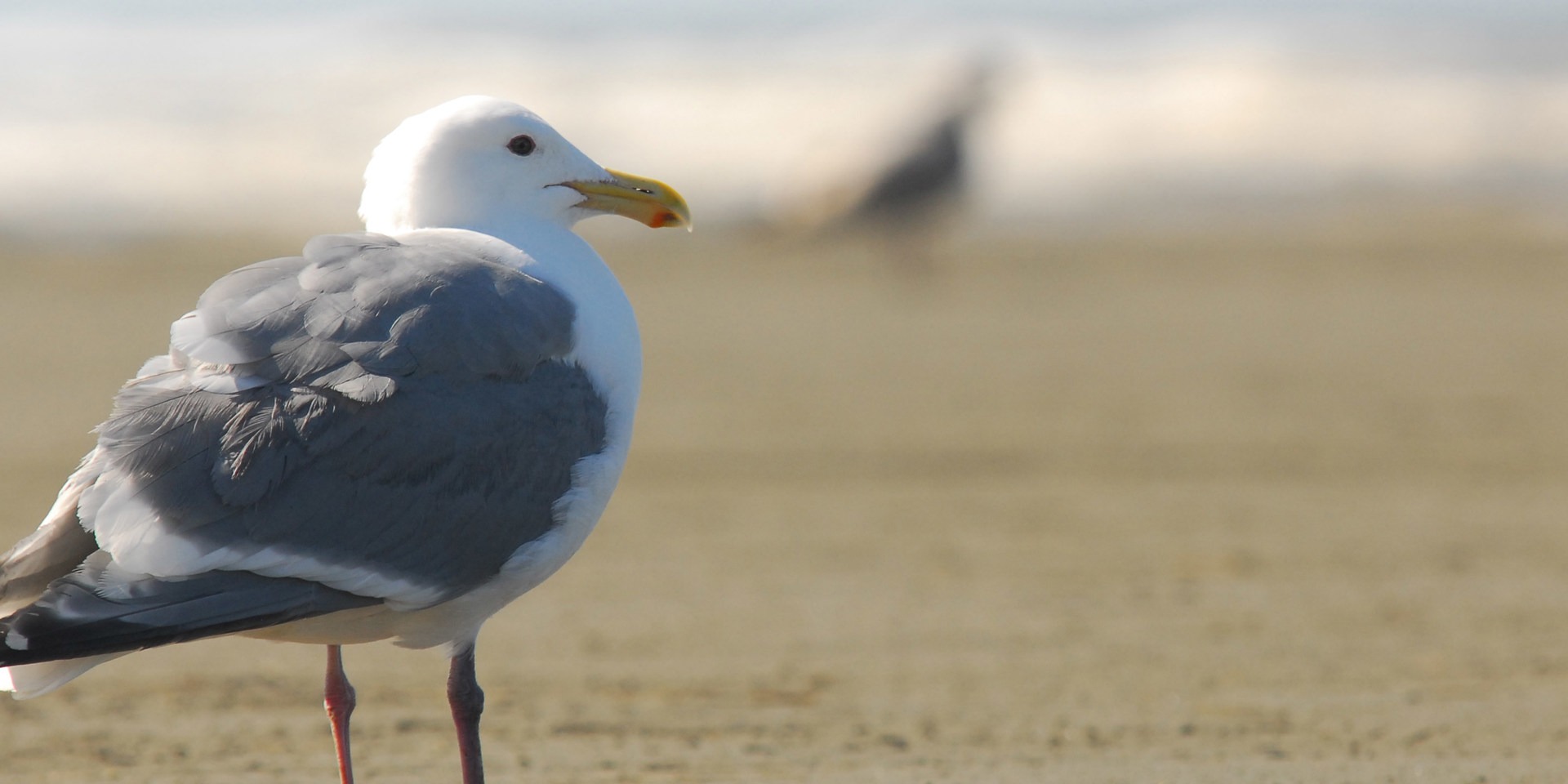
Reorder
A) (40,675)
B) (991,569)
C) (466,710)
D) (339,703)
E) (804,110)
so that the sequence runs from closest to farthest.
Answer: (40,675), (466,710), (339,703), (991,569), (804,110)

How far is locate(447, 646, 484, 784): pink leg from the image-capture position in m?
3.72

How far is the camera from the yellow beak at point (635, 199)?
418 centimetres

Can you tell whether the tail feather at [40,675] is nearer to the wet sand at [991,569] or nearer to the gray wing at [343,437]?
the gray wing at [343,437]

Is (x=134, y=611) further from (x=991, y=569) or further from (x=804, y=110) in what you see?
(x=804, y=110)

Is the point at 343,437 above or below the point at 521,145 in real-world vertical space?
below

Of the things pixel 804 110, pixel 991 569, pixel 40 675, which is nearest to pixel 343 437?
pixel 40 675

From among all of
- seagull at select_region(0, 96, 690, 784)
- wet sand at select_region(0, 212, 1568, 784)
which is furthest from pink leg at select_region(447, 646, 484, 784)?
wet sand at select_region(0, 212, 1568, 784)

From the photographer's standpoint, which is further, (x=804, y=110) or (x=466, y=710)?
(x=804, y=110)

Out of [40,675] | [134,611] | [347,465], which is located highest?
[347,465]

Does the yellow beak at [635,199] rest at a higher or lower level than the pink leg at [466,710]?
higher

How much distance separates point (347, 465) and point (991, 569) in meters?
3.43

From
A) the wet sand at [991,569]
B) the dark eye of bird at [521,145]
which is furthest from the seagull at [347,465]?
the wet sand at [991,569]

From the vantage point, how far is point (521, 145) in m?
4.09

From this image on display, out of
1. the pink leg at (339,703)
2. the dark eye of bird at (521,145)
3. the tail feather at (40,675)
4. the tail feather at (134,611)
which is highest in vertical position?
the dark eye of bird at (521,145)
